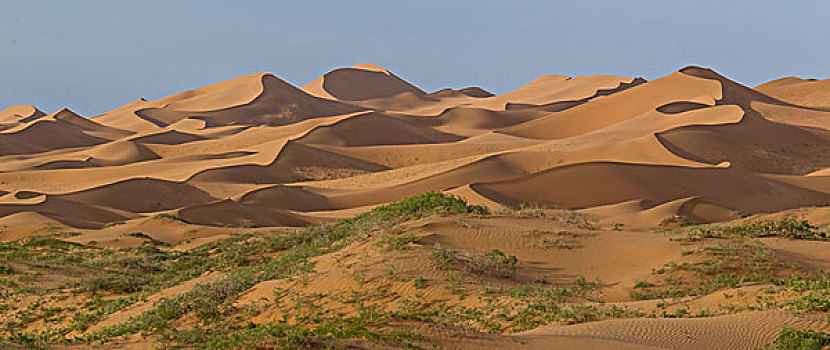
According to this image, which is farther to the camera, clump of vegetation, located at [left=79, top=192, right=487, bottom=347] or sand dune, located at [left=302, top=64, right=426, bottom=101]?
sand dune, located at [left=302, top=64, right=426, bottom=101]

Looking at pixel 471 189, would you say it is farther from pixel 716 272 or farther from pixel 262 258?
pixel 716 272

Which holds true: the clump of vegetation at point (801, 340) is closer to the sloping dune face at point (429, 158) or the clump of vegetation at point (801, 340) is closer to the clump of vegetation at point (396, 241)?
the clump of vegetation at point (396, 241)

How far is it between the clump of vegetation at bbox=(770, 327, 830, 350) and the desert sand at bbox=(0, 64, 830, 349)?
0.90 feet

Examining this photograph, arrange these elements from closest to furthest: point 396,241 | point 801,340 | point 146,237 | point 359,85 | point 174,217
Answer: point 801,340 < point 396,241 < point 146,237 < point 174,217 < point 359,85

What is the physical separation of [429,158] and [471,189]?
23.2 m

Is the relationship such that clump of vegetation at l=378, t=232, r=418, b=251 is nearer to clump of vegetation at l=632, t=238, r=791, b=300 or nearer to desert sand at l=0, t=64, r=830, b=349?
desert sand at l=0, t=64, r=830, b=349

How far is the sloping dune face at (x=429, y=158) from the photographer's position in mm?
33500

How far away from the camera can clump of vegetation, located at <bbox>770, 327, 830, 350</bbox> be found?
8586 millimetres

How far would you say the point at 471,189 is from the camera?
104ft

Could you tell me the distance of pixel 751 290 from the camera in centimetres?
1223

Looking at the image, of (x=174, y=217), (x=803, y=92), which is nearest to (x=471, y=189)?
(x=174, y=217)

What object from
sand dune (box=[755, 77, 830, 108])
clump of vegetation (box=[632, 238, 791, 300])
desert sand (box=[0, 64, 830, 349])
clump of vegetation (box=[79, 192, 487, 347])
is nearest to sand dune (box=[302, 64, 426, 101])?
desert sand (box=[0, 64, 830, 349])

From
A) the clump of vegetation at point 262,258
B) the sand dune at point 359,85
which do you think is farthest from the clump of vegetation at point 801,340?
the sand dune at point 359,85

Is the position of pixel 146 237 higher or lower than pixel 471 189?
lower
